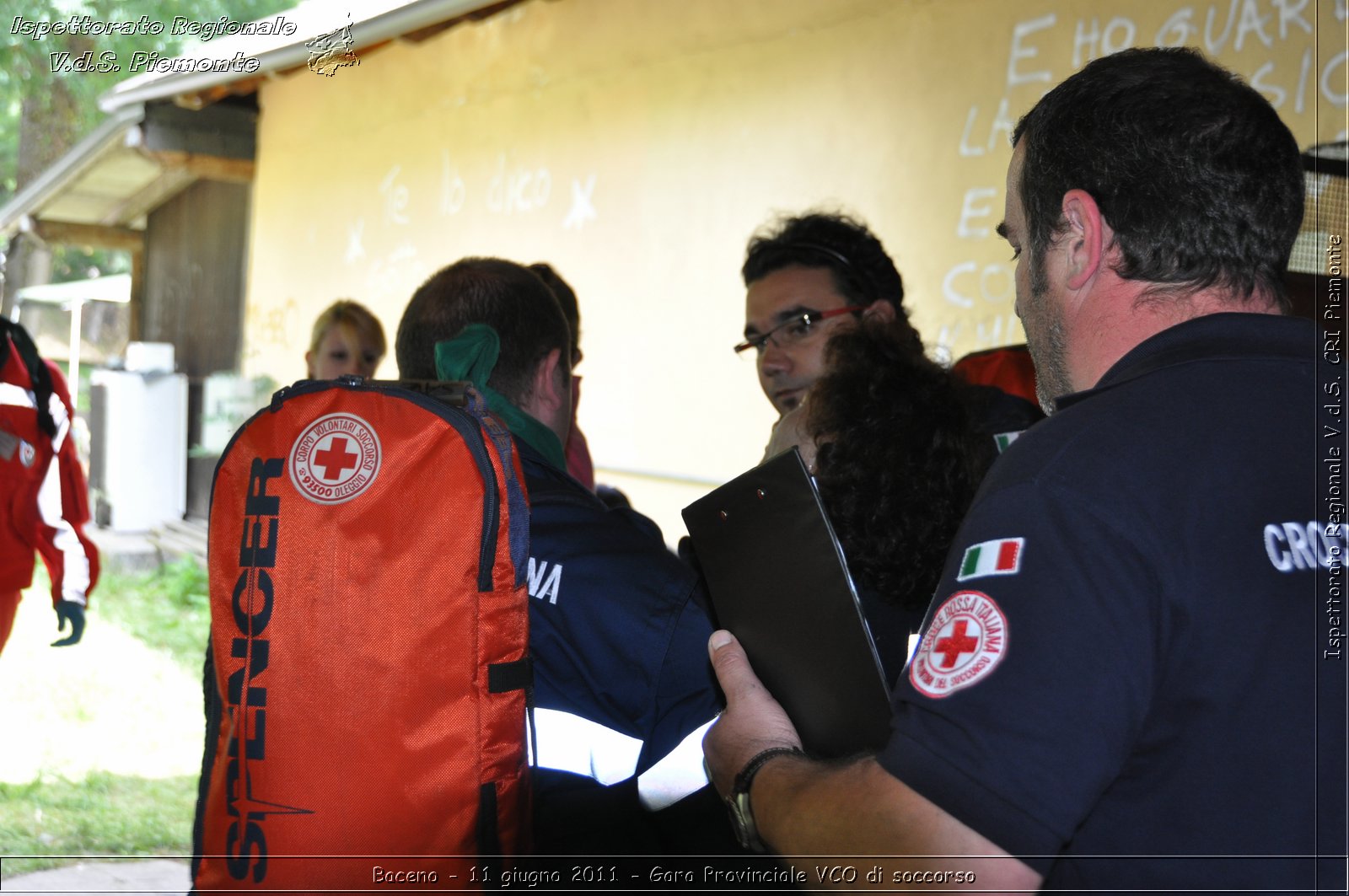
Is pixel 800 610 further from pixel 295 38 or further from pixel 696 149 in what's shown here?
pixel 295 38

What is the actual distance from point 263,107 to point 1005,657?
1127cm

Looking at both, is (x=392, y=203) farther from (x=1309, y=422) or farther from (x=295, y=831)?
(x=1309, y=422)

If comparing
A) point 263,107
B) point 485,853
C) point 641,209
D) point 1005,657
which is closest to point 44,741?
point 641,209

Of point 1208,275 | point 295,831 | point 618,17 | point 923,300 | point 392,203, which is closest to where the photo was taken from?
point 1208,275

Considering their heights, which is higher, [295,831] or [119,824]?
[295,831]

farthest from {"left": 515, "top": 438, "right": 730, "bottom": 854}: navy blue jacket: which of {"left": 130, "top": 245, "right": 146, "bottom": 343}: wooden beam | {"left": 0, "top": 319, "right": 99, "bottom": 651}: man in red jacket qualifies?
{"left": 130, "top": 245, "right": 146, "bottom": 343}: wooden beam

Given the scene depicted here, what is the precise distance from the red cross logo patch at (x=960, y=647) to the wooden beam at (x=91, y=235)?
48.1ft

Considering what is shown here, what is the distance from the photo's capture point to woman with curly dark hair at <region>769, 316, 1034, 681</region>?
1640 millimetres

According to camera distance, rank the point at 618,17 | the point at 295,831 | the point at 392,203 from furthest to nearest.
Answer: the point at 392,203
the point at 618,17
the point at 295,831

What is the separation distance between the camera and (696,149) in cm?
582

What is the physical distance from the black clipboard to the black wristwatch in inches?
3.3

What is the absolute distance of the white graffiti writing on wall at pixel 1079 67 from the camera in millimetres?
3295

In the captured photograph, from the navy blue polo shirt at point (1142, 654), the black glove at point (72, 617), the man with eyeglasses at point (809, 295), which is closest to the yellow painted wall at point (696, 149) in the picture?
the man with eyeglasses at point (809, 295)

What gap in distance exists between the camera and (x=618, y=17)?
20.9 ft
